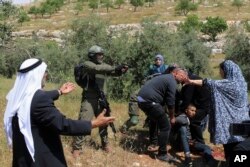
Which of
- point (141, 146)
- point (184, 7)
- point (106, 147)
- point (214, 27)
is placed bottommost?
point (214, 27)

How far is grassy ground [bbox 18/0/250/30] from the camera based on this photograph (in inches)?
2895

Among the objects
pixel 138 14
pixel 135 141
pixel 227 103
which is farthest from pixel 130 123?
pixel 138 14

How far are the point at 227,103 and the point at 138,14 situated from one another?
73.6 meters

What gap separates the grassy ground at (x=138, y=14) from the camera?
241 ft

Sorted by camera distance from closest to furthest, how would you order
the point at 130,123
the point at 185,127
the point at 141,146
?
the point at 185,127
the point at 141,146
the point at 130,123

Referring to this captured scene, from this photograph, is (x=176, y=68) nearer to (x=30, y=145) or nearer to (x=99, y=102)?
(x=99, y=102)

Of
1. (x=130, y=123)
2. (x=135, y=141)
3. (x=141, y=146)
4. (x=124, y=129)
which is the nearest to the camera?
(x=141, y=146)

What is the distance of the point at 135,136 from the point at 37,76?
5368 mm

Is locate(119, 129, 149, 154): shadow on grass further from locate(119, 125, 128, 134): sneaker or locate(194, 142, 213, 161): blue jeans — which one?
locate(194, 142, 213, 161): blue jeans

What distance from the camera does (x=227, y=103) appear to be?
21.4ft

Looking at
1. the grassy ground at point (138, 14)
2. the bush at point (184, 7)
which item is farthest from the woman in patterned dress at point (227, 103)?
the bush at point (184, 7)

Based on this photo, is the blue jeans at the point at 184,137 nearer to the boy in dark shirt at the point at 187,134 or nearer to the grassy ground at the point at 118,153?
the boy in dark shirt at the point at 187,134

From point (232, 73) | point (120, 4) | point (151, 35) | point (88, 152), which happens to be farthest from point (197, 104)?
point (120, 4)

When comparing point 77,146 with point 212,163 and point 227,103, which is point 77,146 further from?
point 227,103
